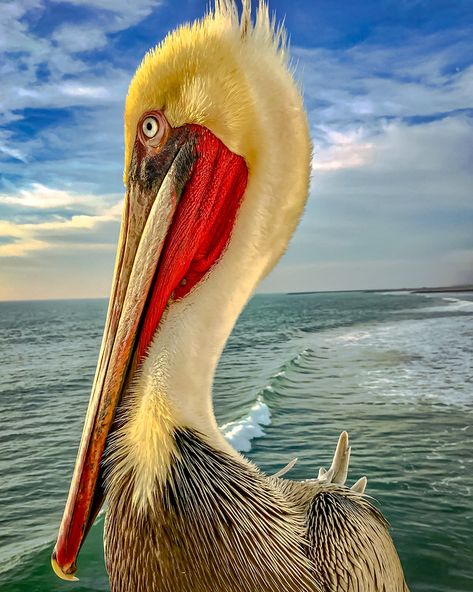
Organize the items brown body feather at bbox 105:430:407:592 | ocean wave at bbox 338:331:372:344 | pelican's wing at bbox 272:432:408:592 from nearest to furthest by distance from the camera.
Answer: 1. brown body feather at bbox 105:430:407:592
2. pelican's wing at bbox 272:432:408:592
3. ocean wave at bbox 338:331:372:344

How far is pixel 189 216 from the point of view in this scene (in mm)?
2146

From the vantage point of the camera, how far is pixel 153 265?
2.11 m

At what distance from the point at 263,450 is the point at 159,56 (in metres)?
7.19

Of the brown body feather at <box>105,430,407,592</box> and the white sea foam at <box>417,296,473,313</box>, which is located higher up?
the brown body feather at <box>105,430,407,592</box>

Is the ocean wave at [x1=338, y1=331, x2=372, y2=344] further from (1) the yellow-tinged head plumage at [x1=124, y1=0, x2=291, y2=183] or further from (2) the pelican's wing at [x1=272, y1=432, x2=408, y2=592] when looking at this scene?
(1) the yellow-tinged head plumage at [x1=124, y1=0, x2=291, y2=183]

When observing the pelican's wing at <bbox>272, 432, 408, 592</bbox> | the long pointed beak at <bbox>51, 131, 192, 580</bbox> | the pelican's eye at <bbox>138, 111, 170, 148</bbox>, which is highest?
the pelican's eye at <bbox>138, 111, 170, 148</bbox>

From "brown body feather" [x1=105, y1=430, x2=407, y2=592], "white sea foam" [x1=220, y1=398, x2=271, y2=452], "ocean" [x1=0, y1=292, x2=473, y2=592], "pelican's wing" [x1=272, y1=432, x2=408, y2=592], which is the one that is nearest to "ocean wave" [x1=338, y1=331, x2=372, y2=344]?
"ocean" [x1=0, y1=292, x2=473, y2=592]

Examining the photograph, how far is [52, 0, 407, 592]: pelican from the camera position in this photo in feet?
6.49

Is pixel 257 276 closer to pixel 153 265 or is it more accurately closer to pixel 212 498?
pixel 153 265

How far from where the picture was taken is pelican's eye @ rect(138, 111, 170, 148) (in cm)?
216

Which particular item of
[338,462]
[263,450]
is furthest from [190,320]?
[263,450]

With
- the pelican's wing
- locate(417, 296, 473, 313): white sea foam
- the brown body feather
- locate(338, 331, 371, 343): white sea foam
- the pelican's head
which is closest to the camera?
the brown body feather

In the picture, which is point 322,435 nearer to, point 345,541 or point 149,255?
point 345,541

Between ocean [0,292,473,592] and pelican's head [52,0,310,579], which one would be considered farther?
ocean [0,292,473,592]
